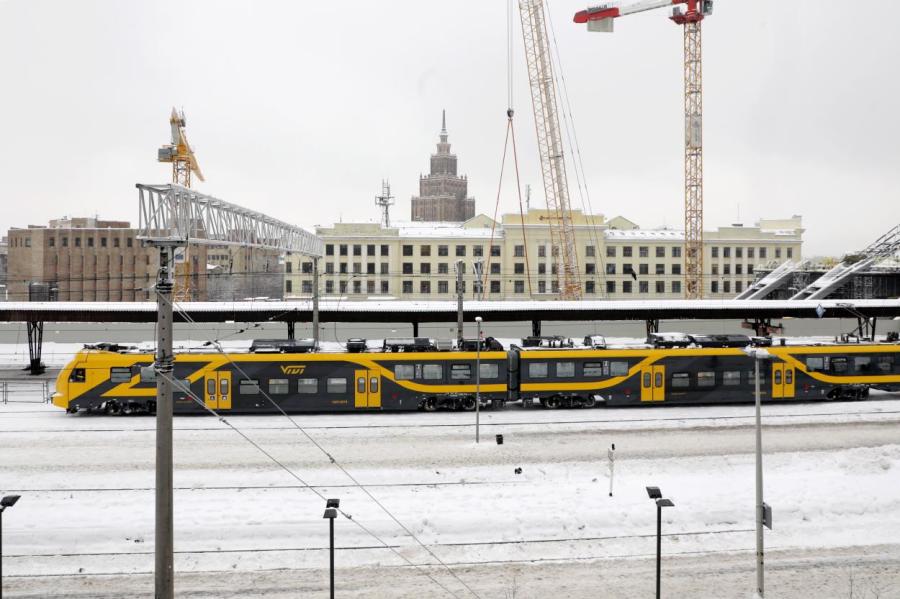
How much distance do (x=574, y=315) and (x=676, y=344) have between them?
412 inches

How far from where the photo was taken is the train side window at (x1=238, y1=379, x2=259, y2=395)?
32.9 metres

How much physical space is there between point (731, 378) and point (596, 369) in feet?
22.5

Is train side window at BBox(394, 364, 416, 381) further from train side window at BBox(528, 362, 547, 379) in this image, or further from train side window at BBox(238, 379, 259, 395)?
train side window at BBox(238, 379, 259, 395)

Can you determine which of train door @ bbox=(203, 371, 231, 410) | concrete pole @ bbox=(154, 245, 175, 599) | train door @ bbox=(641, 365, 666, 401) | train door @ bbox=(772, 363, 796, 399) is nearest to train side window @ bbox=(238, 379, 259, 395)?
train door @ bbox=(203, 371, 231, 410)

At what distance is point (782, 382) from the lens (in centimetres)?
3547

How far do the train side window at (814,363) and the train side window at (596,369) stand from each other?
10.3 m

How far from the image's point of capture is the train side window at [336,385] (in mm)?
33125

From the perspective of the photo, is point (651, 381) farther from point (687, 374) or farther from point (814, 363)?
point (814, 363)

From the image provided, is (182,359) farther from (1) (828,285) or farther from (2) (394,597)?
(1) (828,285)

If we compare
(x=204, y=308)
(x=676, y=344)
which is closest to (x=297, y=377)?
(x=204, y=308)

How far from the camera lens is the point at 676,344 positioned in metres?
36.8

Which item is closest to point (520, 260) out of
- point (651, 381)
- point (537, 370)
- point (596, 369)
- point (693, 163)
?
point (693, 163)

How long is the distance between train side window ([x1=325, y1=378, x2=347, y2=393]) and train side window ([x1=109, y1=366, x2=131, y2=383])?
8.79 metres

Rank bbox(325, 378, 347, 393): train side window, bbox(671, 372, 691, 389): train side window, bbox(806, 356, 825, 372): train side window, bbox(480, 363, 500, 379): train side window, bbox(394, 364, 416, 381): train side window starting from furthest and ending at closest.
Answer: bbox(806, 356, 825, 372): train side window, bbox(671, 372, 691, 389): train side window, bbox(480, 363, 500, 379): train side window, bbox(394, 364, 416, 381): train side window, bbox(325, 378, 347, 393): train side window
